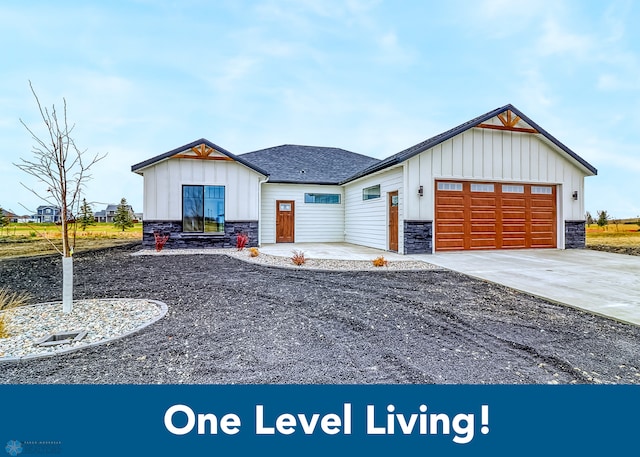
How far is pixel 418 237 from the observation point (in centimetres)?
986

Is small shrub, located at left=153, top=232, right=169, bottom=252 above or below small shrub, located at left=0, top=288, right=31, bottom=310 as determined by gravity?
above

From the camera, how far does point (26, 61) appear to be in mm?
5750

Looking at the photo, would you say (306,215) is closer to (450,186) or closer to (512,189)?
(450,186)

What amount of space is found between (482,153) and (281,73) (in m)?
8.86

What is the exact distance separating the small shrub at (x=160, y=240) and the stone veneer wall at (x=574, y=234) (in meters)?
14.6

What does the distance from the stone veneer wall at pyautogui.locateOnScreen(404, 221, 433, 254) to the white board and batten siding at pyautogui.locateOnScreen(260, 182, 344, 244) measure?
578 centimetres

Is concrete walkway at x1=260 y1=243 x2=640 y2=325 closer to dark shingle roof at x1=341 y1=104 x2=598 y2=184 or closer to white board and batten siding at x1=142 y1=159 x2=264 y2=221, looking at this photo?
dark shingle roof at x1=341 y1=104 x2=598 y2=184

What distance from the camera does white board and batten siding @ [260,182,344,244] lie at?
1435 cm

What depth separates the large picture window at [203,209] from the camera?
38.3 ft

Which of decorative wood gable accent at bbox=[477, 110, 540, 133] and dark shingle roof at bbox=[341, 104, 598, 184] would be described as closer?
dark shingle roof at bbox=[341, 104, 598, 184]

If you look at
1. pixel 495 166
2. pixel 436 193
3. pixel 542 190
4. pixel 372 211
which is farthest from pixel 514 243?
pixel 372 211

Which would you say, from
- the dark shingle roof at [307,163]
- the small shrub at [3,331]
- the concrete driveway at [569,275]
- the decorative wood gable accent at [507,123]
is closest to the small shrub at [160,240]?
the dark shingle roof at [307,163]

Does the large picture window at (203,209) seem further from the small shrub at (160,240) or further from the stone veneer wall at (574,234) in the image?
the stone veneer wall at (574,234)
